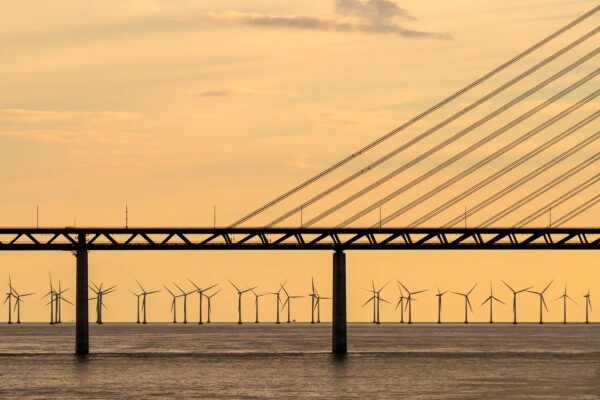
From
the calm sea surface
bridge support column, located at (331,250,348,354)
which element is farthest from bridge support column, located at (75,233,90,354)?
bridge support column, located at (331,250,348,354)

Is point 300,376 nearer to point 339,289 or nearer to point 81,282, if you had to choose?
point 339,289

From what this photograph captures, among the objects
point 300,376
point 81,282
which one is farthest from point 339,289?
point 81,282

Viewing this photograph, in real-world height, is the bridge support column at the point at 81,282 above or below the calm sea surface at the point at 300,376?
above

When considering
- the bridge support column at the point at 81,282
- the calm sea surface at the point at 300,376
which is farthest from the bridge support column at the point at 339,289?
the bridge support column at the point at 81,282

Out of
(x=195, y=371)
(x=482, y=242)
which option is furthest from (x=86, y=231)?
(x=482, y=242)

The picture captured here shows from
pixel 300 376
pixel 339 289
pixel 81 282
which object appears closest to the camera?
pixel 300 376

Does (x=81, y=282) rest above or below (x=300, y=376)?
above

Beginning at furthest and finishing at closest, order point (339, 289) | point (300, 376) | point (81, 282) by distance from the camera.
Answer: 1. point (339, 289)
2. point (81, 282)
3. point (300, 376)

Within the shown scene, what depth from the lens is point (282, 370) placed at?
4087 inches

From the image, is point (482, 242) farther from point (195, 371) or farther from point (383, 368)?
point (195, 371)

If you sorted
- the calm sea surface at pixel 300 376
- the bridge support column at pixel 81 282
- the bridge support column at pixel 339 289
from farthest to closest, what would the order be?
the bridge support column at pixel 339 289 → the bridge support column at pixel 81 282 → the calm sea surface at pixel 300 376

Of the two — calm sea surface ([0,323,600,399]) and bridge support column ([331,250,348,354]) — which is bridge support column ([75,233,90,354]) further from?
bridge support column ([331,250,348,354])

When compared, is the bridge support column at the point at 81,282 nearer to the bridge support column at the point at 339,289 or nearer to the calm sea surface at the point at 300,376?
the calm sea surface at the point at 300,376

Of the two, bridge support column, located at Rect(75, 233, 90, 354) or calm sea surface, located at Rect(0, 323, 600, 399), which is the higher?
bridge support column, located at Rect(75, 233, 90, 354)
